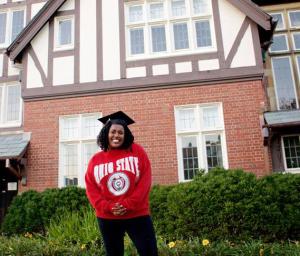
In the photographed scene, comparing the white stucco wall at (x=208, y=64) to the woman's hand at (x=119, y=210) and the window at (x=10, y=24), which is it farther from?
the woman's hand at (x=119, y=210)

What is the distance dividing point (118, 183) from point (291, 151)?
8.51 metres

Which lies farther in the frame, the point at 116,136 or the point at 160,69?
the point at 160,69

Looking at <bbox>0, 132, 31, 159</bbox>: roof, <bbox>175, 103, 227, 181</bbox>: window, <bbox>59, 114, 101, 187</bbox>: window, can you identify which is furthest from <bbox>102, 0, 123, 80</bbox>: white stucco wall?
<bbox>0, 132, 31, 159</bbox>: roof

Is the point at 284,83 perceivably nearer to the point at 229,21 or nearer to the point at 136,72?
the point at 229,21

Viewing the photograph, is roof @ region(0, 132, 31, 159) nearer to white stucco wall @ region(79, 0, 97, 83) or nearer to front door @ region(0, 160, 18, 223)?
front door @ region(0, 160, 18, 223)

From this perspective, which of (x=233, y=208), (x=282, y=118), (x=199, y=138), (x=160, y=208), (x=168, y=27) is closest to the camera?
(x=233, y=208)

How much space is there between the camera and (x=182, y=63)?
34.7 feet

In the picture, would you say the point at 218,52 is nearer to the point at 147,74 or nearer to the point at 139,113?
the point at 147,74

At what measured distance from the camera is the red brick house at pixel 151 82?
999 cm

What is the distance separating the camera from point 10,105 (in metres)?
12.6

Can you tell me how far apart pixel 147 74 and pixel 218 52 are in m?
2.28

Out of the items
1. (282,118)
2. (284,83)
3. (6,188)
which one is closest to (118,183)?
(282,118)

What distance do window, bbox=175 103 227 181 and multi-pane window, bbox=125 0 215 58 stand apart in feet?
6.49

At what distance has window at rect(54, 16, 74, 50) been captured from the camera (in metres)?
11.4
